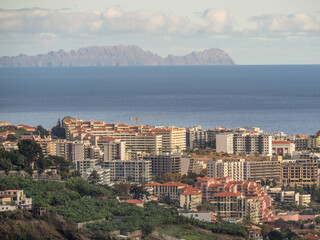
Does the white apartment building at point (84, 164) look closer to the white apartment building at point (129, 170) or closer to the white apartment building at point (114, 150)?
the white apartment building at point (129, 170)

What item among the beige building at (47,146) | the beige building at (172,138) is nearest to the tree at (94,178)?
the beige building at (47,146)

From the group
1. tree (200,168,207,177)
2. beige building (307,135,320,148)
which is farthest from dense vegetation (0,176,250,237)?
beige building (307,135,320,148)

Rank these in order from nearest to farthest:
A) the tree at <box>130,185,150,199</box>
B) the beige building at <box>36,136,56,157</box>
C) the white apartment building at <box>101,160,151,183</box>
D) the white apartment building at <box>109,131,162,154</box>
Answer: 1. the tree at <box>130,185,150,199</box>
2. the white apartment building at <box>101,160,151,183</box>
3. the beige building at <box>36,136,56,157</box>
4. the white apartment building at <box>109,131,162,154</box>

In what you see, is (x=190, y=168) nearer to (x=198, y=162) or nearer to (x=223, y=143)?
(x=198, y=162)

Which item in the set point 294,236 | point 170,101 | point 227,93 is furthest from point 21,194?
point 227,93

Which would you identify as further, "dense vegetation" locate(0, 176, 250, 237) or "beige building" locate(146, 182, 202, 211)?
"beige building" locate(146, 182, 202, 211)

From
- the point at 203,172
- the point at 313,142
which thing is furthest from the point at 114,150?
the point at 313,142

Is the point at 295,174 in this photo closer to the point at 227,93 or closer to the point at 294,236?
the point at 294,236

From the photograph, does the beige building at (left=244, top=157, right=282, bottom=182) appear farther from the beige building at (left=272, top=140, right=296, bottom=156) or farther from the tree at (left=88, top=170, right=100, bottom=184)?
the tree at (left=88, top=170, right=100, bottom=184)
